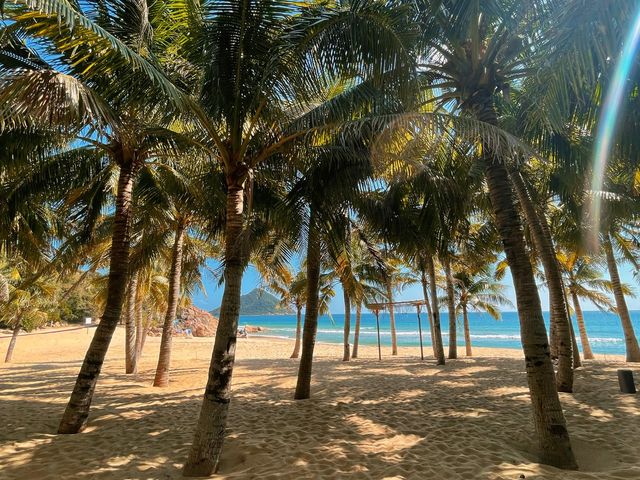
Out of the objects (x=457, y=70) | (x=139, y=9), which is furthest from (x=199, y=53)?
(x=457, y=70)

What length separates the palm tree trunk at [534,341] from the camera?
13.2 ft

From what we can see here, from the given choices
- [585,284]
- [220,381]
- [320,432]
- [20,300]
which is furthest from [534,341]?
[20,300]

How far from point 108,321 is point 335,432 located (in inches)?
152

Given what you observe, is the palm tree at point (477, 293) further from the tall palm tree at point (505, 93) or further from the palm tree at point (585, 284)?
the tall palm tree at point (505, 93)

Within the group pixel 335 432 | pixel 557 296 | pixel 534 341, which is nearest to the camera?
pixel 534 341

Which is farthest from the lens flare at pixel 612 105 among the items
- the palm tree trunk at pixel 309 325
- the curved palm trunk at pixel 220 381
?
the palm tree trunk at pixel 309 325

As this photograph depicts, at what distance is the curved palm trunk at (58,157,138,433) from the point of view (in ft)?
17.7

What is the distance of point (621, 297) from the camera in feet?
41.9

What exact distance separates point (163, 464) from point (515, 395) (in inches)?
261

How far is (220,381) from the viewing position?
413cm

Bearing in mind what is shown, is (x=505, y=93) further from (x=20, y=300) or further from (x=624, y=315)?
(x=20, y=300)

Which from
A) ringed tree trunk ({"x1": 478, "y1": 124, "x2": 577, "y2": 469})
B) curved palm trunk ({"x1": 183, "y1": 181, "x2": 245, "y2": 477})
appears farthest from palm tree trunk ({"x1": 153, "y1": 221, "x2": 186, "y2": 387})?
ringed tree trunk ({"x1": 478, "y1": 124, "x2": 577, "y2": 469})

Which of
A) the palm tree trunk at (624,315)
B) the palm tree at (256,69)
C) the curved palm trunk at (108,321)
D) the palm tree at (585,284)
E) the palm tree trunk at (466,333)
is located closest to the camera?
the palm tree at (256,69)

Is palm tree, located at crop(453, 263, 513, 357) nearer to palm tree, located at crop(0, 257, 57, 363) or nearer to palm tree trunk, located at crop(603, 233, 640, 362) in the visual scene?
palm tree trunk, located at crop(603, 233, 640, 362)
